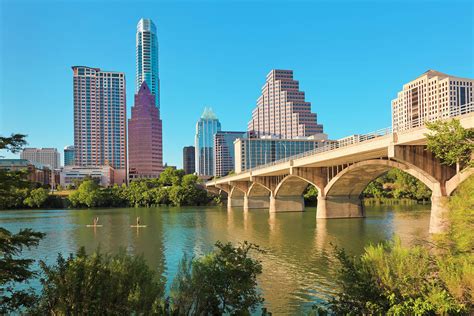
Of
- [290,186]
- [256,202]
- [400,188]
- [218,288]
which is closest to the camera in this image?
[218,288]

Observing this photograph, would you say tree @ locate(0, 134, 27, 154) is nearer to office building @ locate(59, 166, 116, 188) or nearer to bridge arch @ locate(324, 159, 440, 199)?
bridge arch @ locate(324, 159, 440, 199)

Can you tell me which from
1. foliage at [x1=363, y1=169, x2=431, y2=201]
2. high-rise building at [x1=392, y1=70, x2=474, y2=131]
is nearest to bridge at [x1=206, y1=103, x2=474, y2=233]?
foliage at [x1=363, y1=169, x2=431, y2=201]

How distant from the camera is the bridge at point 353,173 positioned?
1298 inches

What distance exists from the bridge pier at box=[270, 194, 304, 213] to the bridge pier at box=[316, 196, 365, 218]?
18.2m

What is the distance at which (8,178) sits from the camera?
35.9 ft

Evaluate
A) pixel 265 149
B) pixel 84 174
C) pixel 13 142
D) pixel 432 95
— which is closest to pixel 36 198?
pixel 84 174

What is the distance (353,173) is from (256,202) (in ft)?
161

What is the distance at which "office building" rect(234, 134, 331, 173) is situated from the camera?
186000 millimetres

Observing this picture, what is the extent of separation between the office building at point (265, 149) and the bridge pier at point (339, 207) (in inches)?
4929

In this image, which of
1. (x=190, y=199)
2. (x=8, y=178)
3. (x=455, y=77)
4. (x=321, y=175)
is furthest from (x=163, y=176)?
(x=8, y=178)

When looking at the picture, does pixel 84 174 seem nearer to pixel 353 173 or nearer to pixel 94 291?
pixel 353 173

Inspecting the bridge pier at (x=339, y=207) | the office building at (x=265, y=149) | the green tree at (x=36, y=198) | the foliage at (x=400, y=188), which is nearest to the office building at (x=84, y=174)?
the office building at (x=265, y=149)

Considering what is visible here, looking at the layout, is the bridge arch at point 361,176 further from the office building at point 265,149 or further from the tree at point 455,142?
the office building at point 265,149

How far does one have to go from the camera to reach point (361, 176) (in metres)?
52.6
